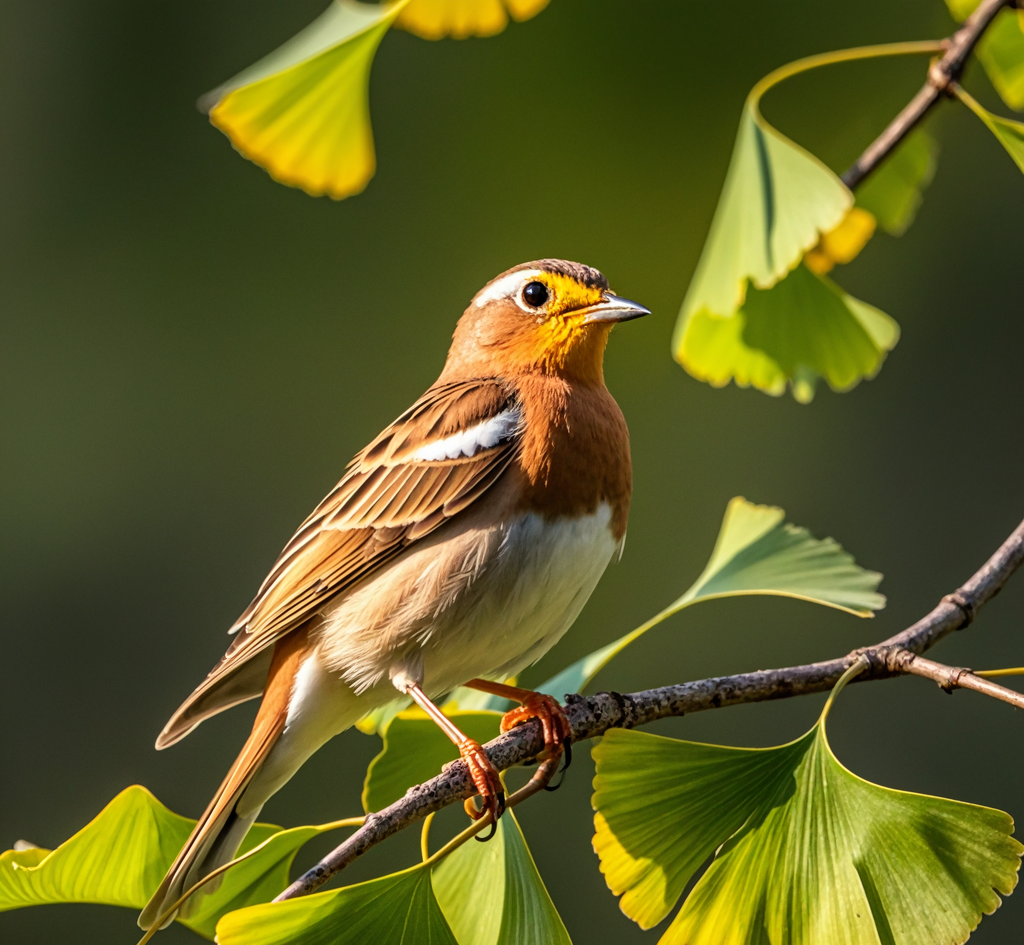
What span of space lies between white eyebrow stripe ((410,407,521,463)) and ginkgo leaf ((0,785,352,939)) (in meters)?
0.84

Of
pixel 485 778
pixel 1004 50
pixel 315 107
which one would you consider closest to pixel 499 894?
pixel 485 778

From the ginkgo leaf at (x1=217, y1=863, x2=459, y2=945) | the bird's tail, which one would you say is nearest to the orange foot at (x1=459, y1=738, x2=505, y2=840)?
the ginkgo leaf at (x1=217, y1=863, x2=459, y2=945)

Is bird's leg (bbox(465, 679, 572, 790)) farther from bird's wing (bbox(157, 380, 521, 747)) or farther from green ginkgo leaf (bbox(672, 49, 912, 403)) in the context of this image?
green ginkgo leaf (bbox(672, 49, 912, 403))

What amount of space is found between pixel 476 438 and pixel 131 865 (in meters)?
1.07

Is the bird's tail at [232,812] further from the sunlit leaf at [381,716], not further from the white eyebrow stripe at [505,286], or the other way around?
the white eyebrow stripe at [505,286]

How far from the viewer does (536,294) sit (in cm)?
270

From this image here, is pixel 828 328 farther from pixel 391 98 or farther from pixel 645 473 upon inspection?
pixel 391 98

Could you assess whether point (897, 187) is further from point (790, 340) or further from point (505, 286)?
point (505, 286)

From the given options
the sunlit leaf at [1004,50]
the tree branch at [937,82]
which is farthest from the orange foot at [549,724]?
the sunlit leaf at [1004,50]

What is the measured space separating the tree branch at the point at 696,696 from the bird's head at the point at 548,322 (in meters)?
0.78

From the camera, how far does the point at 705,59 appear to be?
6.09 m

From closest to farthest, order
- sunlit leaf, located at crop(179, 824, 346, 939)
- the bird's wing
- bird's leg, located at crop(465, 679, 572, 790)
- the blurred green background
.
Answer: sunlit leaf, located at crop(179, 824, 346, 939)
bird's leg, located at crop(465, 679, 572, 790)
the bird's wing
the blurred green background

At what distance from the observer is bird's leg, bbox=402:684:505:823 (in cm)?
200

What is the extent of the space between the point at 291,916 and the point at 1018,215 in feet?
24.1
